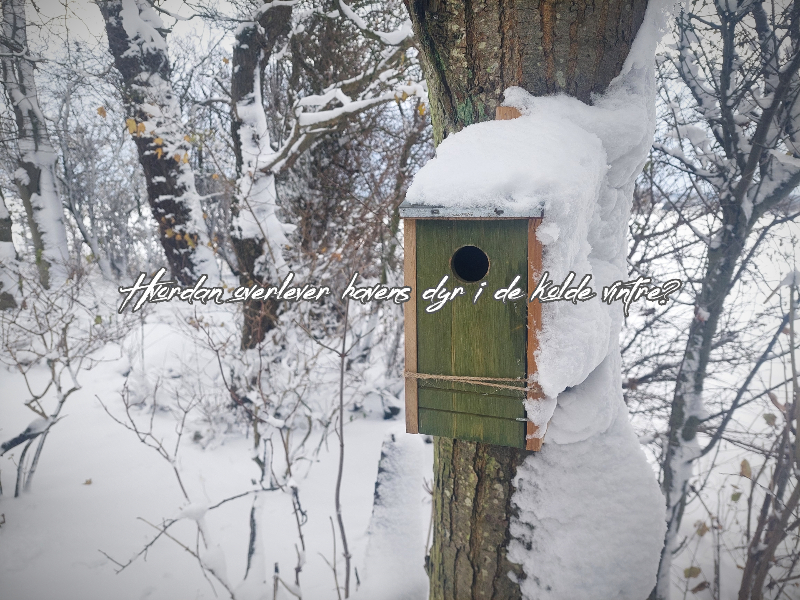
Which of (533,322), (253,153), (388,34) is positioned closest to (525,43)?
(533,322)

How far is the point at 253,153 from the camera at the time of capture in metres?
4.17

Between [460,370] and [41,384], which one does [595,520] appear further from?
[41,384]

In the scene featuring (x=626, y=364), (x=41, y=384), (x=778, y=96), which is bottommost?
(x=41, y=384)

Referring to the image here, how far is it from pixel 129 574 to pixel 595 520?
10.8ft

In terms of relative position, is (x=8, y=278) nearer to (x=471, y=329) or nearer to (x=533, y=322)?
(x=471, y=329)

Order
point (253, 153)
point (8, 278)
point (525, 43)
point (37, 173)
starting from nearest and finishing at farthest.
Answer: point (525, 43) → point (253, 153) → point (8, 278) → point (37, 173)

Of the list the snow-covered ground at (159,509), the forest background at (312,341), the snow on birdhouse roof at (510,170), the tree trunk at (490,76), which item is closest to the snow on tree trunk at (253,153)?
the forest background at (312,341)

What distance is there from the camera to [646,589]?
134cm

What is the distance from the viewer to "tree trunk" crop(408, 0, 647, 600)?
120cm

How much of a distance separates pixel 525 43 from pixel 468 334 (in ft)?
2.80

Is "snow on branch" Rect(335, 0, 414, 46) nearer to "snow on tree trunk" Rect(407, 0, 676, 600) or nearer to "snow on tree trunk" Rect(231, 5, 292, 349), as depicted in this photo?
"snow on tree trunk" Rect(231, 5, 292, 349)

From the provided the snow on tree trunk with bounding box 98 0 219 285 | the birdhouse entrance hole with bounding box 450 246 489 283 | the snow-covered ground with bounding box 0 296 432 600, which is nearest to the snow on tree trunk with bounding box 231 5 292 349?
the snow on tree trunk with bounding box 98 0 219 285

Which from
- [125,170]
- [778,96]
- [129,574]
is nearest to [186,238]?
[129,574]

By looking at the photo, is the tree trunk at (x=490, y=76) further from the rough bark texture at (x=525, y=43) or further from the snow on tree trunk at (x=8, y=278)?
the snow on tree trunk at (x=8, y=278)
